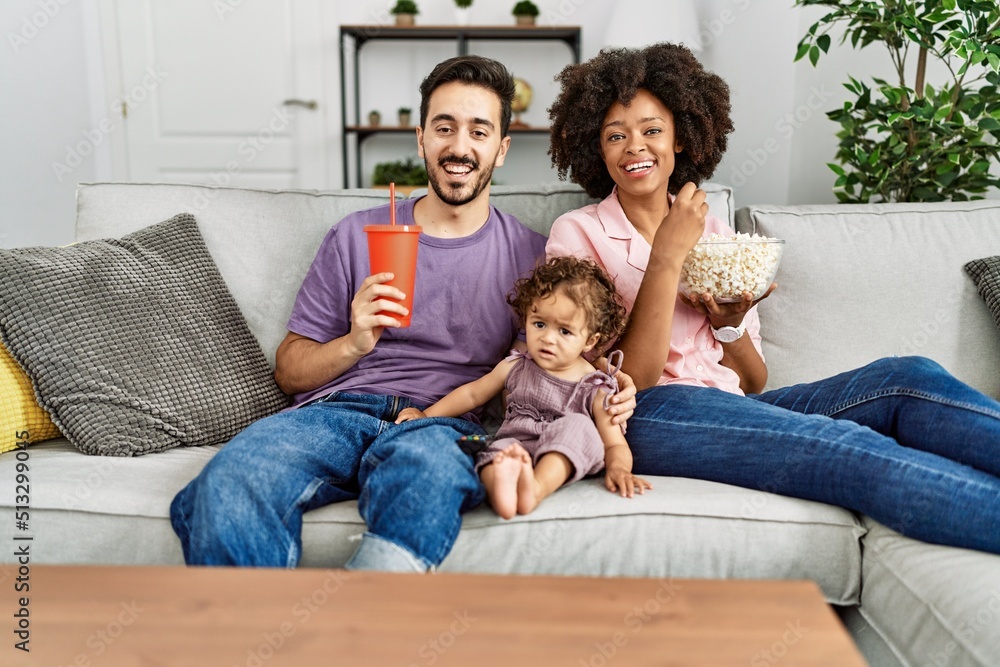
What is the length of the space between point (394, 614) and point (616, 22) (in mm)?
3208

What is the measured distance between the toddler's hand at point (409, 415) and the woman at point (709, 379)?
0.41 metres

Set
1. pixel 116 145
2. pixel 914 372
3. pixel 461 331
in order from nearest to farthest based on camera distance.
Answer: pixel 914 372, pixel 461 331, pixel 116 145

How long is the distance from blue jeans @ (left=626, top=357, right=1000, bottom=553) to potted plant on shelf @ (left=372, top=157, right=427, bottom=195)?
2.61 m

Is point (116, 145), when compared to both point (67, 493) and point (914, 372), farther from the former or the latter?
point (914, 372)

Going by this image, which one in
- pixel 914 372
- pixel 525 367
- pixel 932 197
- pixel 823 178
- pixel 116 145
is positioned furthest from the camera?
pixel 116 145

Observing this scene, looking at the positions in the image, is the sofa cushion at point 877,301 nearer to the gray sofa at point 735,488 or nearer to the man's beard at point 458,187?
the gray sofa at point 735,488

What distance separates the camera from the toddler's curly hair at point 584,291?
1446 millimetres

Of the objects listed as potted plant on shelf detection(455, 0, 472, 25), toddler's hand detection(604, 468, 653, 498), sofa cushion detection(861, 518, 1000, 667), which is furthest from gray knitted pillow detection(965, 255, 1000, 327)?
potted plant on shelf detection(455, 0, 472, 25)

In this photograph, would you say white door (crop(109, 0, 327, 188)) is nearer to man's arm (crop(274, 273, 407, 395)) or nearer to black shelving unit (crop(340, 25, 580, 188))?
black shelving unit (crop(340, 25, 580, 188))

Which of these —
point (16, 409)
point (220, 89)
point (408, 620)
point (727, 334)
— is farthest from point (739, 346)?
point (220, 89)

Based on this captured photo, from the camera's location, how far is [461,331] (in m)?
1.65

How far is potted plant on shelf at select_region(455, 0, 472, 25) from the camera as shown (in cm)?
398

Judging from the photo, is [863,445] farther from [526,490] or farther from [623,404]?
[526,490]

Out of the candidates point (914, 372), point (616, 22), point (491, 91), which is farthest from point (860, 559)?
point (616, 22)
